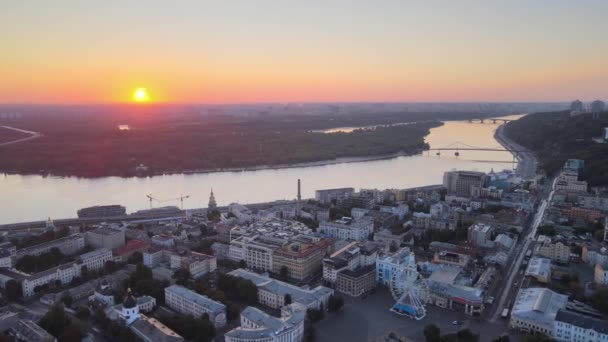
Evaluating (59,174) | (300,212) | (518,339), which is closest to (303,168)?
(300,212)

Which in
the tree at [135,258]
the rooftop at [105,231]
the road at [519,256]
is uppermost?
the rooftop at [105,231]

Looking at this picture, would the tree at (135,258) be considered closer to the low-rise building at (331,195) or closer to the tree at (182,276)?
the tree at (182,276)

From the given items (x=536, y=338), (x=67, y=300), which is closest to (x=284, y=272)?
(x=67, y=300)

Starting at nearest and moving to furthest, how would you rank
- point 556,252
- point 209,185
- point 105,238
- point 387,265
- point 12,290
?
point 12,290 < point 387,265 < point 556,252 < point 105,238 < point 209,185

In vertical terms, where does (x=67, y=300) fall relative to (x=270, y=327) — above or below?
below

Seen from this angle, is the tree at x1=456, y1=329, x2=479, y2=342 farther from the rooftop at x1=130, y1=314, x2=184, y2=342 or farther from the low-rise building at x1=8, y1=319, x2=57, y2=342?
the low-rise building at x1=8, y1=319, x2=57, y2=342

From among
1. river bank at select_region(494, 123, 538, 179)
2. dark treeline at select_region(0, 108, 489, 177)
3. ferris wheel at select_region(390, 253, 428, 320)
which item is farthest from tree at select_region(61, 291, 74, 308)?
river bank at select_region(494, 123, 538, 179)

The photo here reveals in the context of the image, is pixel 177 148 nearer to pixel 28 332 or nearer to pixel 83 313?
pixel 83 313

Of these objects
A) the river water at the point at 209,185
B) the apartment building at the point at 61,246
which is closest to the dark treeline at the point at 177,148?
the river water at the point at 209,185
